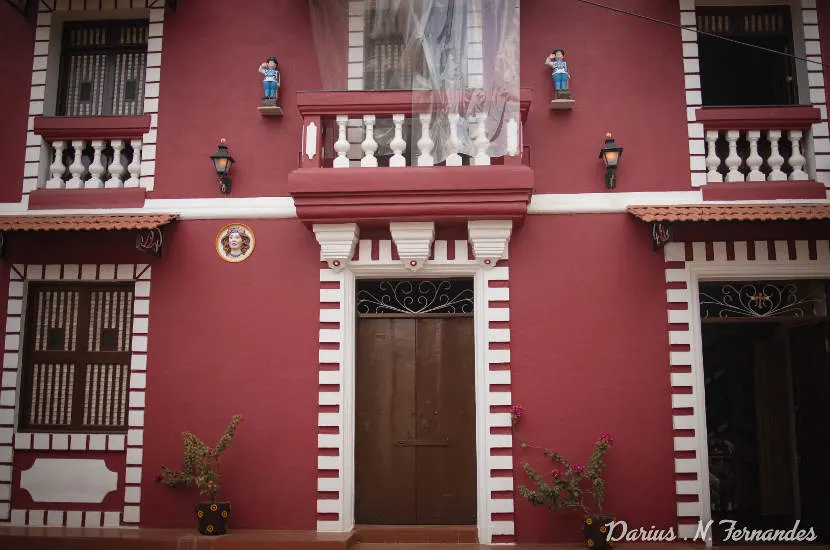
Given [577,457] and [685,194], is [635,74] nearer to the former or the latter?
[685,194]

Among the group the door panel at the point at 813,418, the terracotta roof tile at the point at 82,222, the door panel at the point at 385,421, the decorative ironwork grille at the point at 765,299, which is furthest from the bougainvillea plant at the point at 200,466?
the door panel at the point at 813,418

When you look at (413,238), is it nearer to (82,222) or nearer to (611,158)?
(611,158)

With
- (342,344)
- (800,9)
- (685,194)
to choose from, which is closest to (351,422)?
(342,344)

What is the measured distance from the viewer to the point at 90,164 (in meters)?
7.71

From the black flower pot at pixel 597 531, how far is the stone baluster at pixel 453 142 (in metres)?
3.99

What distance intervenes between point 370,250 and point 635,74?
378cm

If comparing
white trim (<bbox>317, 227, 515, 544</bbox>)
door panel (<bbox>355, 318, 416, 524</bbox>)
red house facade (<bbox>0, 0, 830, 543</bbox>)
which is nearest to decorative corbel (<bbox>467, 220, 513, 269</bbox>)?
red house facade (<bbox>0, 0, 830, 543</bbox>)

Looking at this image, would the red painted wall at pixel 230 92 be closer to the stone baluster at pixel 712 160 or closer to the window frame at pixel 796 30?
the stone baluster at pixel 712 160

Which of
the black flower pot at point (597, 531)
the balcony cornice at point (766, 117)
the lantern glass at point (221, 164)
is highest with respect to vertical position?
the balcony cornice at point (766, 117)

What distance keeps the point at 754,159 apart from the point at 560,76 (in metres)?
2.40

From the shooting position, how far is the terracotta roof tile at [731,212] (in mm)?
6418

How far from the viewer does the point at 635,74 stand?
294 inches

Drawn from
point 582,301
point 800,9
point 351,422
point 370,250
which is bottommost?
point 351,422

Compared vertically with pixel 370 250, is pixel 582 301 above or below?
below
